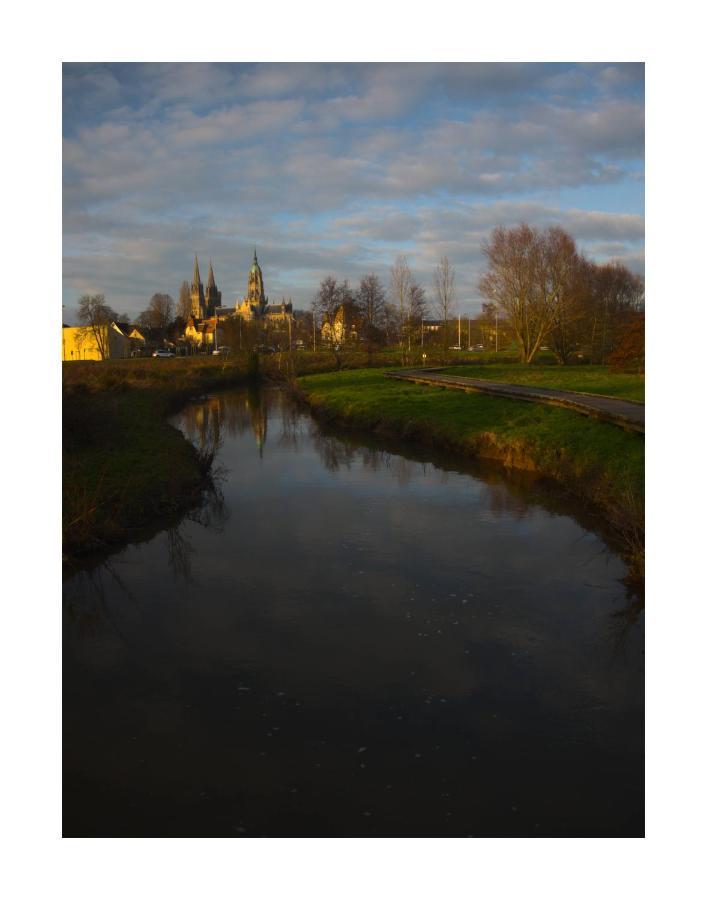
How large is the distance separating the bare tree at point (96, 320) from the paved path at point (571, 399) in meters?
35.0

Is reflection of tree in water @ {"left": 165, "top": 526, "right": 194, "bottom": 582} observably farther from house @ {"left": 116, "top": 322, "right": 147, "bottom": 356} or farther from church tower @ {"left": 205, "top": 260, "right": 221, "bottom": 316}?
church tower @ {"left": 205, "top": 260, "right": 221, "bottom": 316}

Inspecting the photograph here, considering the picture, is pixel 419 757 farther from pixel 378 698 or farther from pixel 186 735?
pixel 186 735

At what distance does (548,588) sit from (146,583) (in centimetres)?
592

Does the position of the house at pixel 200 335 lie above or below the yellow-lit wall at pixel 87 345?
above

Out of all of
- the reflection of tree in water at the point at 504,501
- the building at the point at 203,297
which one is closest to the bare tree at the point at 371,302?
the reflection of tree in water at the point at 504,501

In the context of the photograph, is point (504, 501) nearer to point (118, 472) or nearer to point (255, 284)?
point (118, 472)

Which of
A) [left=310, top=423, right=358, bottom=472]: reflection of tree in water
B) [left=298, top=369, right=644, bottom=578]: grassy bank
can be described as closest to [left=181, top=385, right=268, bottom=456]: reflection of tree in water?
[left=310, top=423, right=358, bottom=472]: reflection of tree in water

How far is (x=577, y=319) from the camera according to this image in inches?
1832

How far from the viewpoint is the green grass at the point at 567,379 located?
1058 inches

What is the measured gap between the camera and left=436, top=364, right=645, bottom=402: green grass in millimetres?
26875

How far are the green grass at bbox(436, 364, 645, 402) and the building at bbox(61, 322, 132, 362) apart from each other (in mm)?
29414

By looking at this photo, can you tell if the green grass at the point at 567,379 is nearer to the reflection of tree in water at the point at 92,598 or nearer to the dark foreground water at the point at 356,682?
the dark foreground water at the point at 356,682

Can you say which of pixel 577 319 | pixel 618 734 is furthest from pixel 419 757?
pixel 577 319

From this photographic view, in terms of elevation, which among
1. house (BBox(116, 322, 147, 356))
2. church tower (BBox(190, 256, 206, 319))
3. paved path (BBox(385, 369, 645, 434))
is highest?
church tower (BBox(190, 256, 206, 319))
